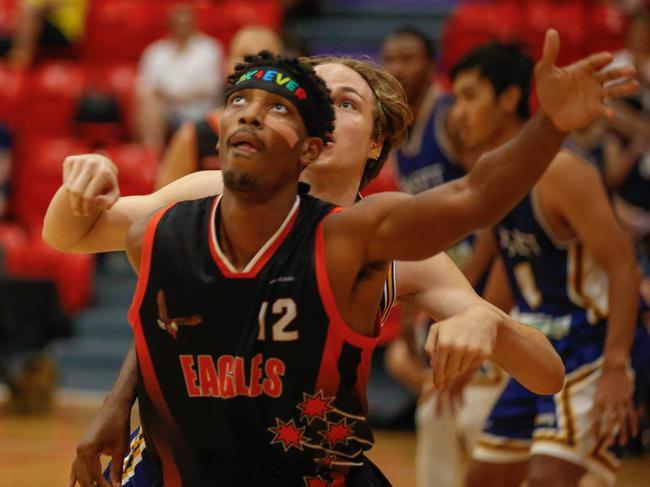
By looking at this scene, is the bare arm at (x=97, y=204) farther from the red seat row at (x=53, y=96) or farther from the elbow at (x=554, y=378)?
the red seat row at (x=53, y=96)

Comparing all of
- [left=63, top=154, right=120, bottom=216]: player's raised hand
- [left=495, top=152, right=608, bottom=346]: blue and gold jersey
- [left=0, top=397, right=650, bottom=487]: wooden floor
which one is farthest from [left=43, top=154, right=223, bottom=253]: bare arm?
[left=0, top=397, right=650, bottom=487]: wooden floor

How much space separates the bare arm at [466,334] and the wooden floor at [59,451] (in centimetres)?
402

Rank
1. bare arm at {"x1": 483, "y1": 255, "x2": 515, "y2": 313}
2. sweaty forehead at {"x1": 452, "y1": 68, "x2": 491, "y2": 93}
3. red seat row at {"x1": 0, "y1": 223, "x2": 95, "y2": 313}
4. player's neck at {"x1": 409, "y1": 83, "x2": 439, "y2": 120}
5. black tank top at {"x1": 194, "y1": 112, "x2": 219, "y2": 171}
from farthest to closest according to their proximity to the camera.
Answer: red seat row at {"x1": 0, "y1": 223, "x2": 95, "y2": 313} < player's neck at {"x1": 409, "y1": 83, "x2": 439, "y2": 120} < black tank top at {"x1": 194, "y1": 112, "x2": 219, "y2": 171} < sweaty forehead at {"x1": 452, "y1": 68, "x2": 491, "y2": 93} < bare arm at {"x1": 483, "y1": 255, "x2": 515, "y2": 313}

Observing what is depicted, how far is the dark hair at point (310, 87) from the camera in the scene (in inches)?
121

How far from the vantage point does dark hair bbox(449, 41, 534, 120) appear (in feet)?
19.7

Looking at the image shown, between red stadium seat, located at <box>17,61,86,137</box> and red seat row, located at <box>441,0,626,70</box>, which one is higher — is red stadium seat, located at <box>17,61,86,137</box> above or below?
below

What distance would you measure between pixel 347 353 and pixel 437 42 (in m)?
9.77

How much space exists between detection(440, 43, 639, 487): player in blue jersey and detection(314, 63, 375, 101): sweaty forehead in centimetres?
149

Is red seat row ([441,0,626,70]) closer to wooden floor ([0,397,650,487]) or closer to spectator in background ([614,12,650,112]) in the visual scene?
spectator in background ([614,12,650,112])

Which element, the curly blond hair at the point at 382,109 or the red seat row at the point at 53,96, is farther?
Result: the red seat row at the point at 53,96

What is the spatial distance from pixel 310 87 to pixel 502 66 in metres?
3.22

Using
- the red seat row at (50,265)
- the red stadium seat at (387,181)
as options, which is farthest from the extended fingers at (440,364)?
the red seat row at (50,265)

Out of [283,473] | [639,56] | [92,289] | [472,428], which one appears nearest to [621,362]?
[472,428]

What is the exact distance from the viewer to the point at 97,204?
329 centimetres
